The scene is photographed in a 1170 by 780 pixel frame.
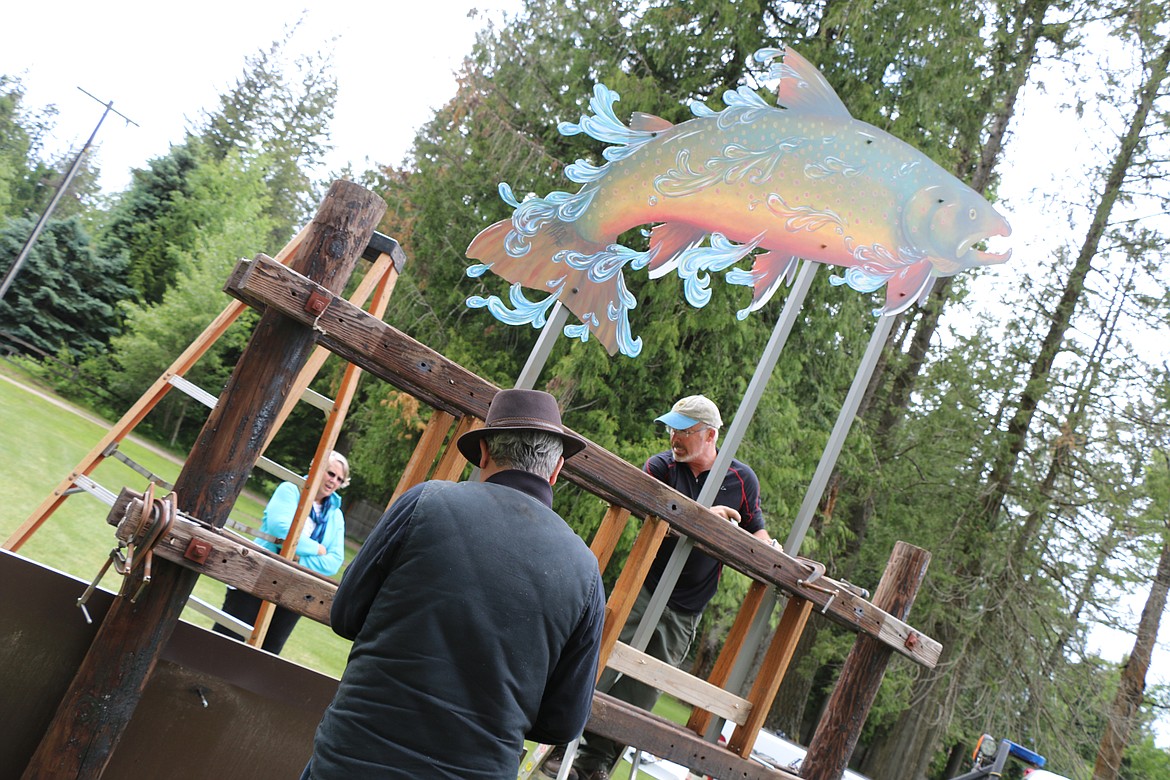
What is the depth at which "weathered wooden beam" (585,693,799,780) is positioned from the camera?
133 inches

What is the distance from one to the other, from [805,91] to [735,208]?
591 millimetres

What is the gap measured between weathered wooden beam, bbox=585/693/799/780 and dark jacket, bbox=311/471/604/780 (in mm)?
1344

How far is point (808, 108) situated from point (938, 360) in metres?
11.2

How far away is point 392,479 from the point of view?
42.0 feet

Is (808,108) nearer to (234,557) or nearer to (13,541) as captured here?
(234,557)

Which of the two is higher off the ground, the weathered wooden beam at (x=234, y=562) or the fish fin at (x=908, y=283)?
the fish fin at (x=908, y=283)

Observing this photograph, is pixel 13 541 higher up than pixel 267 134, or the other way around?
pixel 267 134

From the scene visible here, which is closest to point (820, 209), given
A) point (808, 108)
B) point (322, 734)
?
point (808, 108)

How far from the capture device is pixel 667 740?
3.54 metres

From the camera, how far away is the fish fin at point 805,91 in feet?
12.9

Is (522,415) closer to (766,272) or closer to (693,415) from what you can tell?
(693,415)

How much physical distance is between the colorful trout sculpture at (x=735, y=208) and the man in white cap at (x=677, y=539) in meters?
0.43

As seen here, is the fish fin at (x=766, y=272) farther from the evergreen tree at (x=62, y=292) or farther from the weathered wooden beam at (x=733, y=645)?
the evergreen tree at (x=62, y=292)

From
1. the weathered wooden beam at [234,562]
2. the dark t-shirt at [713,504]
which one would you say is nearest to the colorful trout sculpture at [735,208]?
the dark t-shirt at [713,504]
